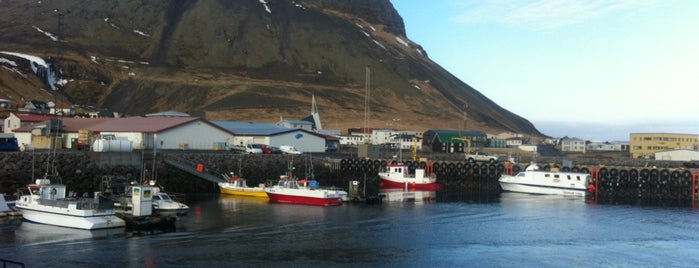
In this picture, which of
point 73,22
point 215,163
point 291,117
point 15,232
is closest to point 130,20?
point 73,22

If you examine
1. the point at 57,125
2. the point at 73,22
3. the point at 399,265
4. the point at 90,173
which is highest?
the point at 73,22

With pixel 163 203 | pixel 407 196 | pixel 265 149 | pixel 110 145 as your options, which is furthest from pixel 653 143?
pixel 163 203

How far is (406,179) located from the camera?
60.3m

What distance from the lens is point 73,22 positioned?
159625 millimetres

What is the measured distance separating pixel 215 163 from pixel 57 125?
46.1 feet

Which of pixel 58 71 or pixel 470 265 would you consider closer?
pixel 470 265

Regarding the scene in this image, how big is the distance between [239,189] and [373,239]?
19.3m

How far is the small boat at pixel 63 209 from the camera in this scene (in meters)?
30.6

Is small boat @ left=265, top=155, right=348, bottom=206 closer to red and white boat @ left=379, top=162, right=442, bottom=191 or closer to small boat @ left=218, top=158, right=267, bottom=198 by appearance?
small boat @ left=218, top=158, right=267, bottom=198

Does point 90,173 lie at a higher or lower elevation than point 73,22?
lower

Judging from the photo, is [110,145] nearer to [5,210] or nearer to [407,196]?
[5,210]

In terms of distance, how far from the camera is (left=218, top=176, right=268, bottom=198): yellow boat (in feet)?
156

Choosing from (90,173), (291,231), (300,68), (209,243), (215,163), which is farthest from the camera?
(300,68)

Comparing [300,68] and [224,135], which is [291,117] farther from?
[224,135]
